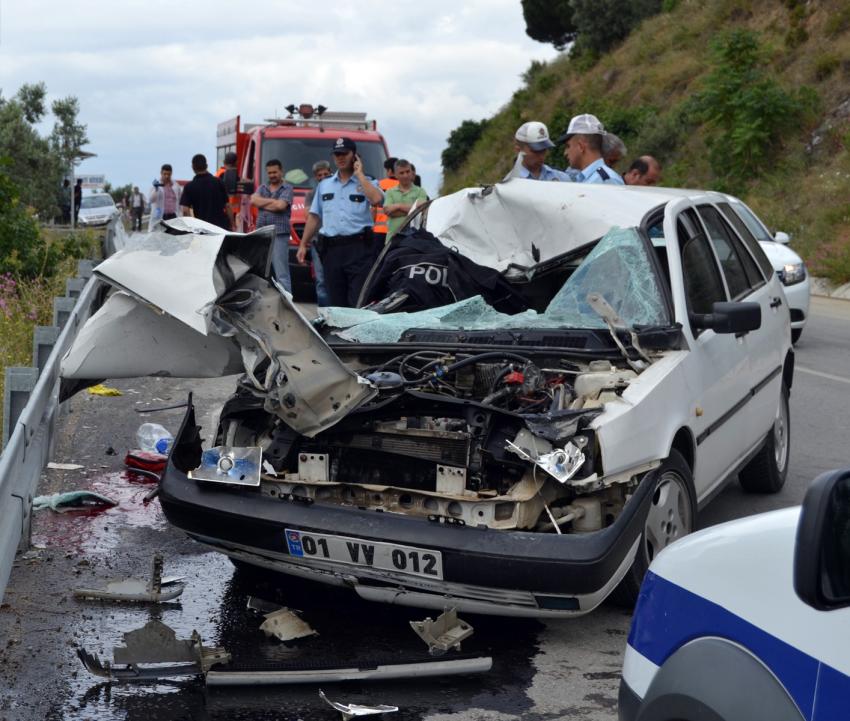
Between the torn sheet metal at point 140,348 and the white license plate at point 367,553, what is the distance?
87 cm

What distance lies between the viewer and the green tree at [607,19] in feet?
174

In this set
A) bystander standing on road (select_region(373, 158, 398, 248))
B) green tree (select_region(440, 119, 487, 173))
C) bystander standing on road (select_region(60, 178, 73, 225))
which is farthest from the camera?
green tree (select_region(440, 119, 487, 173))

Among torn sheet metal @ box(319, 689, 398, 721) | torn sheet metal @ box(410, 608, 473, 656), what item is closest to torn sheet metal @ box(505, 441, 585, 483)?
torn sheet metal @ box(410, 608, 473, 656)

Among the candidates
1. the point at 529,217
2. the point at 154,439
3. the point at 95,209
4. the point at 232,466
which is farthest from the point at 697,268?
the point at 95,209

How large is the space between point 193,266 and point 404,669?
1.80 metres

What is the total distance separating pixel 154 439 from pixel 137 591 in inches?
101

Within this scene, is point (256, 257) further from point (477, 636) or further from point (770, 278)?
point (770, 278)

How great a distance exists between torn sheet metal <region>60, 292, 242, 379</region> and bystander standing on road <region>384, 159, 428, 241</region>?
25.0ft

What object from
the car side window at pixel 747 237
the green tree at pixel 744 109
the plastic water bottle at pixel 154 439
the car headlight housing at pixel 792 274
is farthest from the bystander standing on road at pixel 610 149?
the green tree at pixel 744 109

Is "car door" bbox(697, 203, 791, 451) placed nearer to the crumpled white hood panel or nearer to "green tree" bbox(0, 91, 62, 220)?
the crumpled white hood panel

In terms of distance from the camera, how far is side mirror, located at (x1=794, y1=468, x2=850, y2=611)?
2.28 metres

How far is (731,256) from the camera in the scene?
7023mm

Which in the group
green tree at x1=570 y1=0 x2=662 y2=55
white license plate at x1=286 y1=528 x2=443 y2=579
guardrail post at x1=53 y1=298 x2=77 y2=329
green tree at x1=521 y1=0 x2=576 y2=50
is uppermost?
green tree at x1=521 y1=0 x2=576 y2=50

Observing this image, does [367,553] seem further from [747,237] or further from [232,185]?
[232,185]
